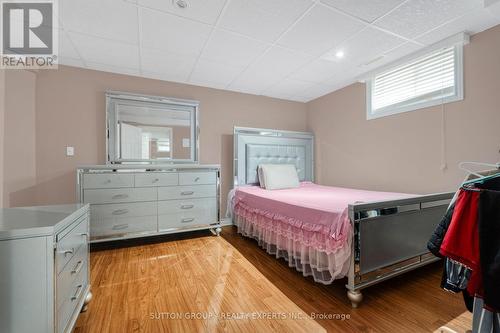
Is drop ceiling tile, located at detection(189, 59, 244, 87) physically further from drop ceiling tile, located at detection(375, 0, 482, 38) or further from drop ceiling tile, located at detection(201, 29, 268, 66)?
drop ceiling tile, located at detection(375, 0, 482, 38)

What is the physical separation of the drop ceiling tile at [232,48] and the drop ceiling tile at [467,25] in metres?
1.65

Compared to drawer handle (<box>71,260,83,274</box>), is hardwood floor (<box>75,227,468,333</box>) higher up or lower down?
lower down

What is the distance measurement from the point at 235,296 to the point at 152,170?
1.82 metres

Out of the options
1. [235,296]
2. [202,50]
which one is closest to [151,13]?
[202,50]

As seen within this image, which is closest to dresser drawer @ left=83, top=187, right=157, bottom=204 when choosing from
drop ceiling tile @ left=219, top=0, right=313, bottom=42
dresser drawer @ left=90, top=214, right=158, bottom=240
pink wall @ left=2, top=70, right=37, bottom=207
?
dresser drawer @ left=90, top=214, right=158, bottom=240

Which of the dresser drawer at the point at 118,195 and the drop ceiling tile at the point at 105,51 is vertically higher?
the drop ceiling tile at the point at 105,51

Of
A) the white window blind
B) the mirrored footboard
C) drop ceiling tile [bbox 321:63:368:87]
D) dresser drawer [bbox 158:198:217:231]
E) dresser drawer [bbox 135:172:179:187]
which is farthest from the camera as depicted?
drop ceiling tile [bbox 321:63:368:87]

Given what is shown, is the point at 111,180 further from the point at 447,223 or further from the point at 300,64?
the point at 447,223

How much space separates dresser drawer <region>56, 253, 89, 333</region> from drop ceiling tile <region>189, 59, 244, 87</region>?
243cm

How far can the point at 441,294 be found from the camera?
164 centimetres

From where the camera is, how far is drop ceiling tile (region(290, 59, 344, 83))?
108 inches

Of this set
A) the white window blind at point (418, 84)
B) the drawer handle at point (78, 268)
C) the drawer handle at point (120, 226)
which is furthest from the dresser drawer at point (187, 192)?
the white window blind at point (418, 84)

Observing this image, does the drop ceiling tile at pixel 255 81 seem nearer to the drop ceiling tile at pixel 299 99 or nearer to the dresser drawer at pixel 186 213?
the drop ceiling tile at pixel 299 99

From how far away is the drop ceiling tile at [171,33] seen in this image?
1889 mm
